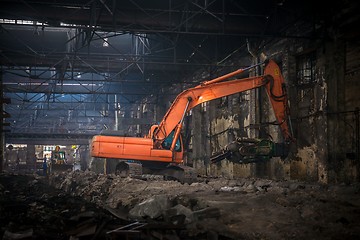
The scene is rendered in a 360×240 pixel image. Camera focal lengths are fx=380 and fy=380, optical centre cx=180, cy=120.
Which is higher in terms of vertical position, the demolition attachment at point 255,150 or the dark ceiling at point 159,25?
the dark ceiling at point 159,25

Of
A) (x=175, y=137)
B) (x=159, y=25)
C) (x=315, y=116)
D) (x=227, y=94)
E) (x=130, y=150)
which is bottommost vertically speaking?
(x=130, y=150)

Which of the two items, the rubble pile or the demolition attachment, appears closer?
the rubble pile

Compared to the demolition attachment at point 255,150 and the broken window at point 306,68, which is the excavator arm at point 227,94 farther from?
the broken window at point 306,68

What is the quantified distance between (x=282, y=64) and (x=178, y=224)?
8727 millimetres

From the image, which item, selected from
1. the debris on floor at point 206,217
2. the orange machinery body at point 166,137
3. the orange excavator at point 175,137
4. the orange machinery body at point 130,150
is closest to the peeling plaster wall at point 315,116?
the orange excavator at point 175,137

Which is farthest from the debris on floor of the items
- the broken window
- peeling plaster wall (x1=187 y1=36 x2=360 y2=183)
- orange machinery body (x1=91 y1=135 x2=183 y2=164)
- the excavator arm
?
the broken window

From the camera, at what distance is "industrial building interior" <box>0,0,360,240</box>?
21.1 feet

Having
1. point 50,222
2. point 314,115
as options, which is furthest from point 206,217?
point 314,115

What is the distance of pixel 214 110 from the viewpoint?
19.0 meters

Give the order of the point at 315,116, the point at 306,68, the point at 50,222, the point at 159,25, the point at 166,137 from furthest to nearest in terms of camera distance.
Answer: the point at 166,137
the point at 159,25
the point at 306,68
the point at 315,116
the point at 50,222

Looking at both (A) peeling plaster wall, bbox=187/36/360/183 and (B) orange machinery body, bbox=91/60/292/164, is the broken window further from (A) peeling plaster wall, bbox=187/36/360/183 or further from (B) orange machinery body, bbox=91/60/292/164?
(B) orange machinery body, bbox=91/60/292/164

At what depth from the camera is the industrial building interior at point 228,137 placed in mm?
6434

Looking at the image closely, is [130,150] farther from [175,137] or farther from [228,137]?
[228,137]

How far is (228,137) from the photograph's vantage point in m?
17.2
